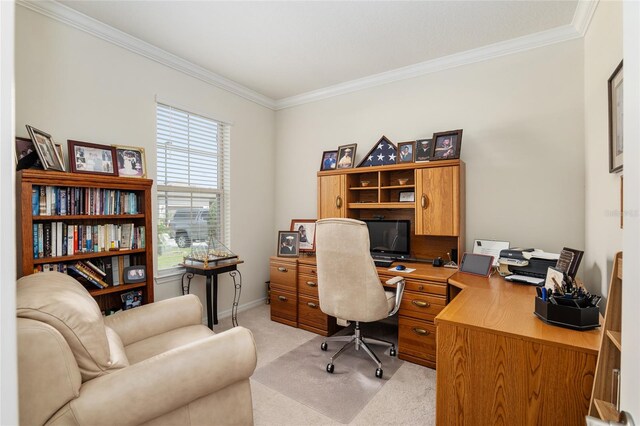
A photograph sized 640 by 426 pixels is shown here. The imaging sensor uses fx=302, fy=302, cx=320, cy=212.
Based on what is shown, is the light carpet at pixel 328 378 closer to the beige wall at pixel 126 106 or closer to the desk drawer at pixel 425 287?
the desk drawer at pixel 425 287

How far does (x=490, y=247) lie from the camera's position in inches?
110

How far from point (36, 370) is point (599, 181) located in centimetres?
315

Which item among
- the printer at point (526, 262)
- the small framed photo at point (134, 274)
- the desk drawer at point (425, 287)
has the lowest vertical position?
the desk drawer at point (425, 287)

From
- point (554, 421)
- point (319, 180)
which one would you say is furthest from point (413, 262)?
point (554, 421)

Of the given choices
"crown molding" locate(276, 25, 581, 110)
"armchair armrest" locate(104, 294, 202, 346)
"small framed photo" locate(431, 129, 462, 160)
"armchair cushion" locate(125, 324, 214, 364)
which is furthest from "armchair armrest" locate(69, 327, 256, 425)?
"crown molding" locate(276, 25, 581, 110)

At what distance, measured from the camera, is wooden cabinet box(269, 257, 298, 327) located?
3336mm

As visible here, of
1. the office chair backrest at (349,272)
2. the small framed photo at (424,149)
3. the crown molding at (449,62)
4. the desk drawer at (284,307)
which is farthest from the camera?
the desk drawer at (284,307)

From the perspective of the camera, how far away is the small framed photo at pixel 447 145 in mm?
2830

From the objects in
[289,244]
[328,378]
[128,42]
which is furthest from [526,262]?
[128,42]

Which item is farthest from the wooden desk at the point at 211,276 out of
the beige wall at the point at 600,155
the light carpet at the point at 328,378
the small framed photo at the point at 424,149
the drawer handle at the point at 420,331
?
the beige wall at the point at 600,155

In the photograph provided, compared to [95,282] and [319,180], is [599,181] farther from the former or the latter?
[95,282]

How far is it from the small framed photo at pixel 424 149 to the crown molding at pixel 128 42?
2286 millimetres

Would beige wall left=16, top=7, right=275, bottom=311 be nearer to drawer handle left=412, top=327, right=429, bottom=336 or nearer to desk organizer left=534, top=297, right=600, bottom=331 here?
drawer handle left=412, top=327, right=429, bottom=336

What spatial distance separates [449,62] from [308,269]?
2585 millimetres
